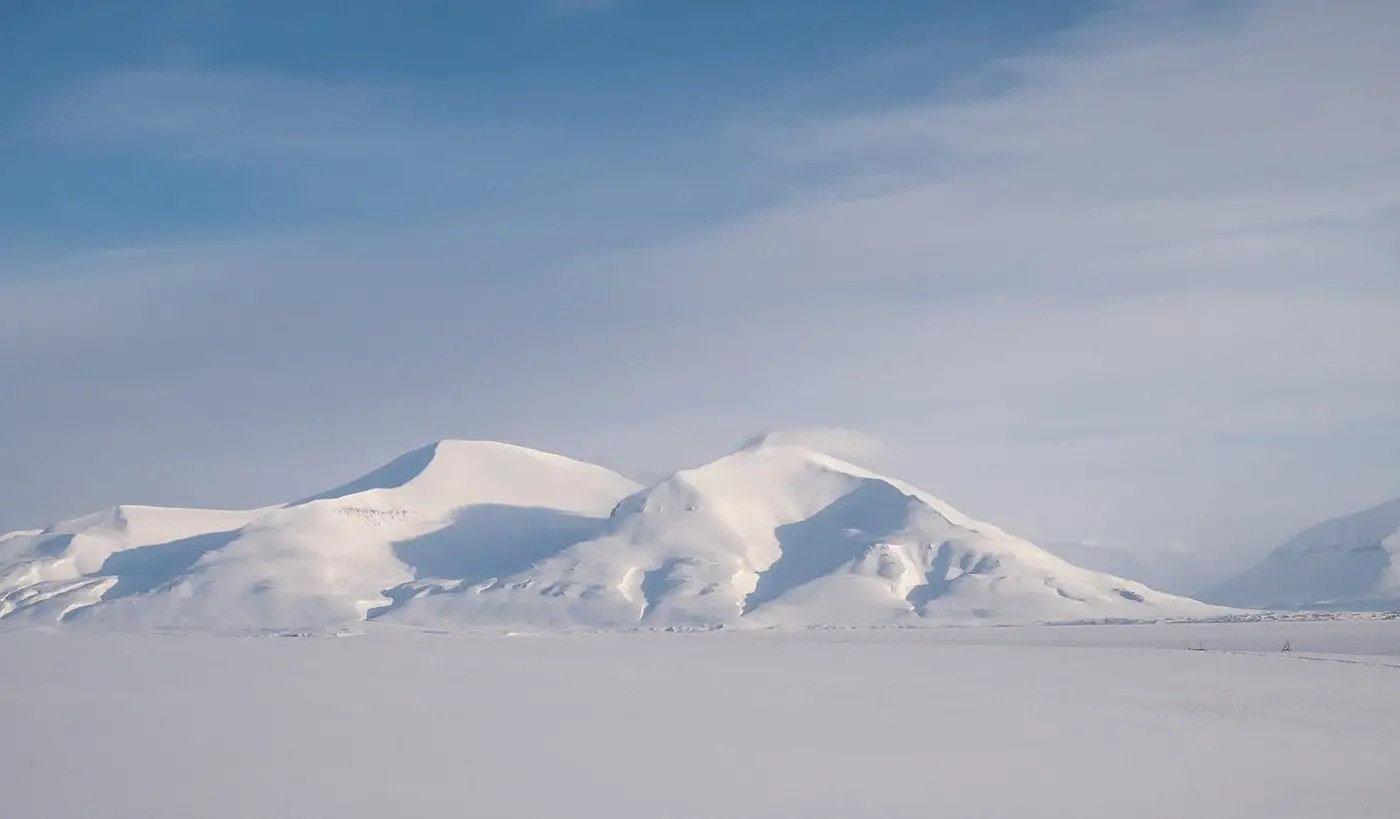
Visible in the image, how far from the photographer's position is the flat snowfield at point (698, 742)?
22734 millimetres

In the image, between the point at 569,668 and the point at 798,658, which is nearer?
the point at 569,668

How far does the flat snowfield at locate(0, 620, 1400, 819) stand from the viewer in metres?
22.7

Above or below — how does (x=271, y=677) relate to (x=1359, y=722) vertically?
above

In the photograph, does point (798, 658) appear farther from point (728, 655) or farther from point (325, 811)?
point (325, 811)

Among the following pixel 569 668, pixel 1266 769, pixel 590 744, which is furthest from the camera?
pixel 569 668

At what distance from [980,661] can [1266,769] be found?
3630cm

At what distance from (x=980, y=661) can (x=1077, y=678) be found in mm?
12482

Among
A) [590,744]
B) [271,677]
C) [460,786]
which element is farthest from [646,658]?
[460,786]

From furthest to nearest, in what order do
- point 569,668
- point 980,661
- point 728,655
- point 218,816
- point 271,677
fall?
1. point 728,655
2. point 980,661
3. point 569,668
4. point 271,677
5. point 218,816

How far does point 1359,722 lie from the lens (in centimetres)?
3422

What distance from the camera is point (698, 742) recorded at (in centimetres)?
3003

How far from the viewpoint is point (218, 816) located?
21.3 meters

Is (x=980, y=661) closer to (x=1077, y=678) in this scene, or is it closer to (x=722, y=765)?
(x=1077, y=678)

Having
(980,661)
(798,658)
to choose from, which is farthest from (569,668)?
(980,661)
